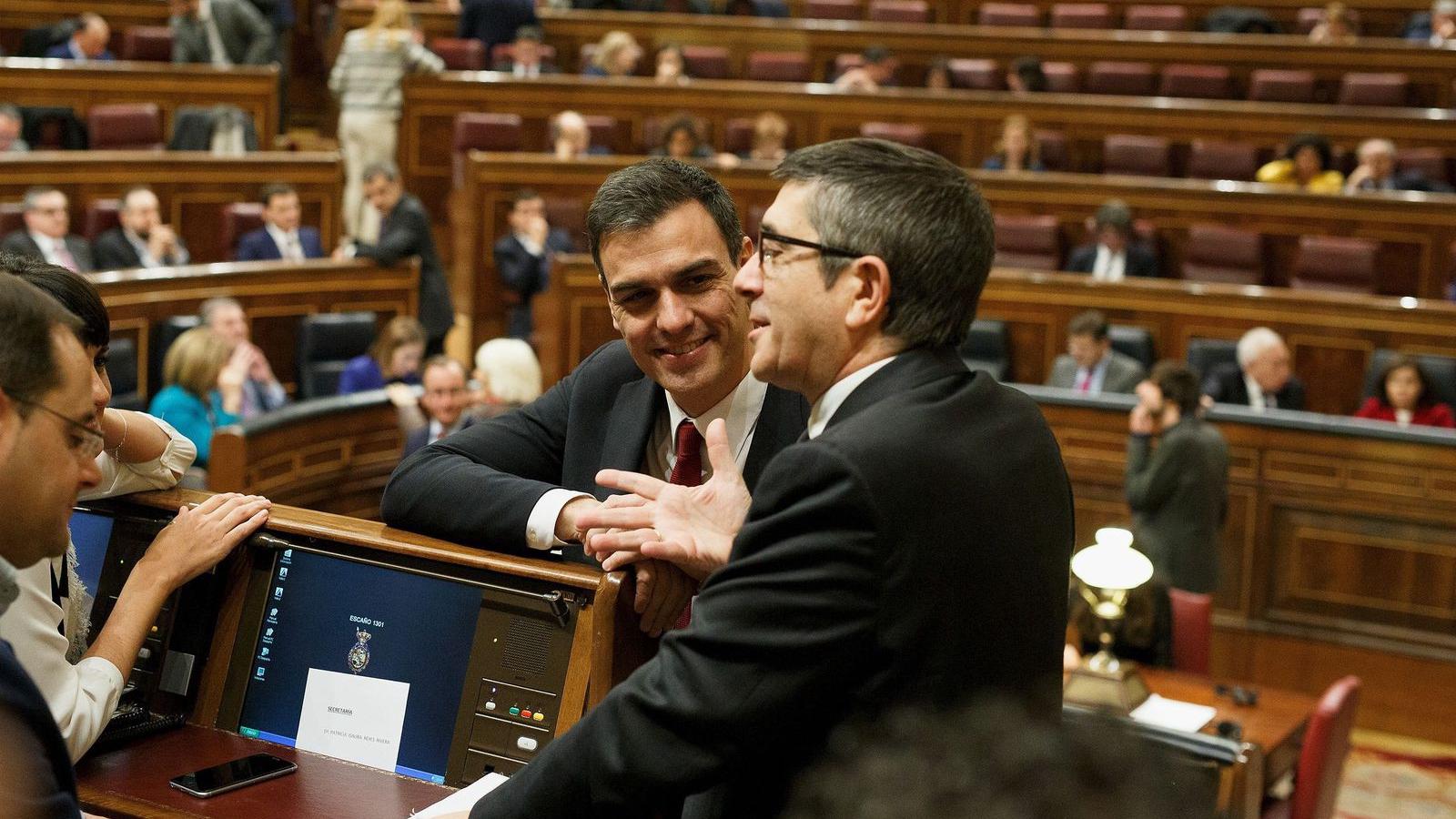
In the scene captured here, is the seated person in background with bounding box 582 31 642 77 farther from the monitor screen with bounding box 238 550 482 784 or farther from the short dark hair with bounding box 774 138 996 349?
the short dark hair with bounding box 774 138 996 349

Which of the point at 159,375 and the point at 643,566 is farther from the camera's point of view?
the point at 159,375

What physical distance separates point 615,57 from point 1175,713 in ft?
19.8

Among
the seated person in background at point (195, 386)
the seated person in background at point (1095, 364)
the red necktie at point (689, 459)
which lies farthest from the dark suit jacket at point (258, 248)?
the red necktie at point (689, 459)

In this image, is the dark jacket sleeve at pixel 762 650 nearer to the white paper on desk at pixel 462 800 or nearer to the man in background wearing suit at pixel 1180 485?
the white paper on desk at pixel 462 800

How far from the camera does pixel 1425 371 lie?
6266 mm

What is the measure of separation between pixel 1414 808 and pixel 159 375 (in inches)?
194

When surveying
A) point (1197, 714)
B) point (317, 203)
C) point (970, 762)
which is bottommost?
point (1197, 714)

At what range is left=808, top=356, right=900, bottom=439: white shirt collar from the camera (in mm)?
1327

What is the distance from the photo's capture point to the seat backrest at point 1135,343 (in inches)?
266

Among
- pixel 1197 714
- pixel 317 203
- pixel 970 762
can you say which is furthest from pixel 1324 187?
pixel 970 762

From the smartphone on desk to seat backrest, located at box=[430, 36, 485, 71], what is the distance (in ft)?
26.6

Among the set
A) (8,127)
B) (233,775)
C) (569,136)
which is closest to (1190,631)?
(233,775)

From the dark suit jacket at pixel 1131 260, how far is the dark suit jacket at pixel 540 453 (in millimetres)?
5688

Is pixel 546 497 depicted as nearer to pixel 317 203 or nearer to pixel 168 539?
pixel 168 539
